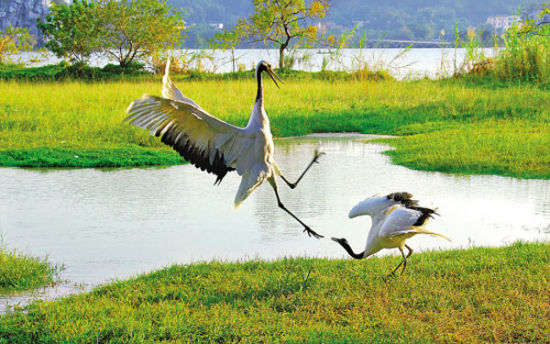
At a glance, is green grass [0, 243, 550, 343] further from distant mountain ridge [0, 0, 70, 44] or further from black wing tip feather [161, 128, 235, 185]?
distant mountain ridge [0, 0, 70, 44]

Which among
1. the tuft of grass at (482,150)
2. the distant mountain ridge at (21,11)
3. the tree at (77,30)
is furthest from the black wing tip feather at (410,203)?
the distant mountain ridge at (21,11)

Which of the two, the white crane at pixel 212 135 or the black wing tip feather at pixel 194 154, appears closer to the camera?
the white crane at pixel 212 135

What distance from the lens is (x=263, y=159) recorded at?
4.63m

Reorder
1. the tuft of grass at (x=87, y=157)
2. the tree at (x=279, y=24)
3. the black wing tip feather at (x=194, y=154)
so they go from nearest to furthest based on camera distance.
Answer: the black wing tip feather at (x=194, y=154) → the tuft of grass at (x=87, y=157) → the tree at (x=279, y=24)

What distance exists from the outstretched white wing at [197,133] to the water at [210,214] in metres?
0.83

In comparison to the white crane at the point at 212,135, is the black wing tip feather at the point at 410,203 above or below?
below

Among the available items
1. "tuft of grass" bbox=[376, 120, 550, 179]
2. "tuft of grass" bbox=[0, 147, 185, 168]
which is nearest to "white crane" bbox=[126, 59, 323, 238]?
"tuft of grass" bbox=[376, 120, 550, 179]

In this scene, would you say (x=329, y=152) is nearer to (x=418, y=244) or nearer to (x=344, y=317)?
(x=418, y=244)

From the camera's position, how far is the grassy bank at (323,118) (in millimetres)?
8820

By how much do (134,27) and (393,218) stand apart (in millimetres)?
16985

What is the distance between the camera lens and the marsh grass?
4.50m

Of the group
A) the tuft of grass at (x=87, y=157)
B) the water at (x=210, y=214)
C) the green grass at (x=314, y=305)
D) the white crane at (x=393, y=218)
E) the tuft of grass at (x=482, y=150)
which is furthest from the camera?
the tuft of grass at (x=87, y=157)

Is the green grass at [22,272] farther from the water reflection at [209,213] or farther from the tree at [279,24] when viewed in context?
the tree at [279,24]

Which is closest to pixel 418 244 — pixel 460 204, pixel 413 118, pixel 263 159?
pixel 460 204
